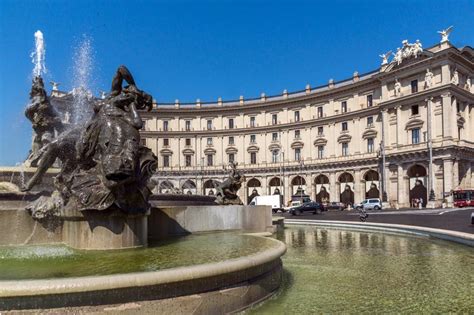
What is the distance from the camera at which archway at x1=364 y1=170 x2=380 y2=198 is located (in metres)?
60.9

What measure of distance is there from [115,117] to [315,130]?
2560 inches

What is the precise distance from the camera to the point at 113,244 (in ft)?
19.2

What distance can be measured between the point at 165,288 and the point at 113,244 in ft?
7.47

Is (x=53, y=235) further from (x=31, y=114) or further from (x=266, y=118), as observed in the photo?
(x=266, y=118)

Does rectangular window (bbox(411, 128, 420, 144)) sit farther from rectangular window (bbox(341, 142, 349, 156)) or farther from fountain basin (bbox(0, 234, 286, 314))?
fountain basin (bbox(0, 234, 286, 314))

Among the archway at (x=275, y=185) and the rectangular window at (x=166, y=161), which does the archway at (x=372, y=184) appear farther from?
the rectangular window at (x=166, y=161)

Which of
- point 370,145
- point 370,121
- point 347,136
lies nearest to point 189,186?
point 347,136

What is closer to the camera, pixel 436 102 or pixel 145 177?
pixel 145 177

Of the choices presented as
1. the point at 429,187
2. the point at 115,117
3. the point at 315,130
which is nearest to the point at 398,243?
the point at 115,117

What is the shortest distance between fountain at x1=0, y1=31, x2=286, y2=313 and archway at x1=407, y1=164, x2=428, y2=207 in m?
51.3

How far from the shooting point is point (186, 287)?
13.2 feet

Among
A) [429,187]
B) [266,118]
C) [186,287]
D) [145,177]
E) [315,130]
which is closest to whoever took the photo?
[186,287]

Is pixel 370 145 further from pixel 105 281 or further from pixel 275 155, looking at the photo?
pixel 105 281

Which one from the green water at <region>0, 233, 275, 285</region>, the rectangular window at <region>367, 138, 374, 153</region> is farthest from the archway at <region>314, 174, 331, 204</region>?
the green water at <region>0, 233, 275, 285</region>
